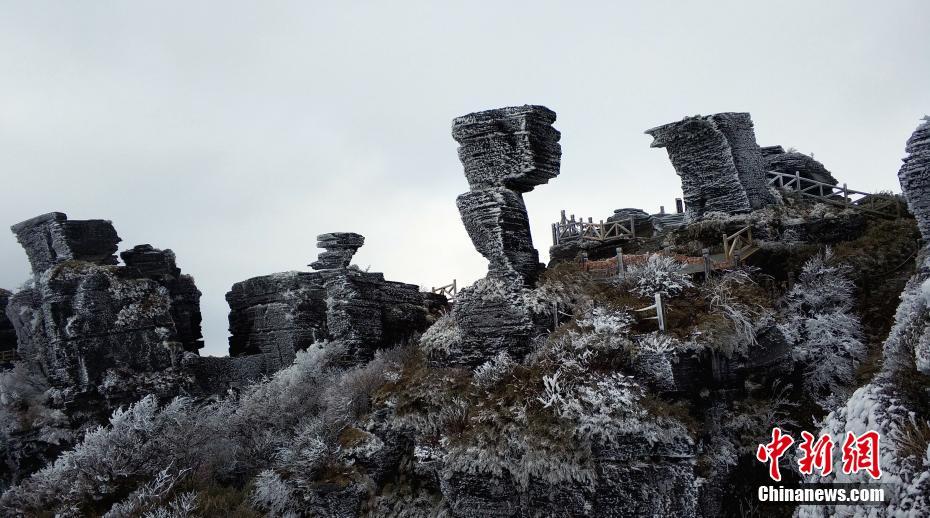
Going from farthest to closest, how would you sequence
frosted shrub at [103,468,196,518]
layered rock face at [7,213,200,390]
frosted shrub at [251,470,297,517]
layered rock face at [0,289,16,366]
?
layered rock face at [0,289,16,366]
layered rock face at [7,213,200,390]
frosted shrub at [251,470,297,517]
frosted shrub at [103,468,196,518]

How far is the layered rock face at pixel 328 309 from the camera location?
22863 millimetres

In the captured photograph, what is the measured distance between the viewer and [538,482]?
47.7 ft

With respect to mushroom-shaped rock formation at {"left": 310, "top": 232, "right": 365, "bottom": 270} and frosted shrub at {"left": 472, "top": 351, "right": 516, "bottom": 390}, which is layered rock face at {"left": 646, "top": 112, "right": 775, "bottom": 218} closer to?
mushroom-shaped rock formation at {"left": 310, "top": 232, "right": 365, "bottom": 270}

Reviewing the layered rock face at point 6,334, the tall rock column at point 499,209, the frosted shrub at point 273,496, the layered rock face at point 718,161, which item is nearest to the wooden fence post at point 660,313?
the tall rock column at point 499,209

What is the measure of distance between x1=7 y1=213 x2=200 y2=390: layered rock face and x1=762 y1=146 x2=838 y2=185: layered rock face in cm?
2342

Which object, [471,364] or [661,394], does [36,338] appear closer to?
[471,364]

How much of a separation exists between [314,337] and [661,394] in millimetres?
16047

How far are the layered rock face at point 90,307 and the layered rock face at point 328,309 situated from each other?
287cm

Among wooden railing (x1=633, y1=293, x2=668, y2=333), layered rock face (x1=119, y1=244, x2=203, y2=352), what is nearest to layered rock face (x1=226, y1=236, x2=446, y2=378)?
layered rock face (x1=119, y1=244, x2=203, y2=352)

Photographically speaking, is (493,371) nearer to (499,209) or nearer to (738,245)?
(499,209)

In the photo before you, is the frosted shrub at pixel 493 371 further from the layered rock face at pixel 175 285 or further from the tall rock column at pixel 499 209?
the layered rock face at pixel 175 285

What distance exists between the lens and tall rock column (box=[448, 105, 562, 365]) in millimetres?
17828

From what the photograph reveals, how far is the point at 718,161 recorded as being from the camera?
24250 mm

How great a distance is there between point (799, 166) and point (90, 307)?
26.2 metres
